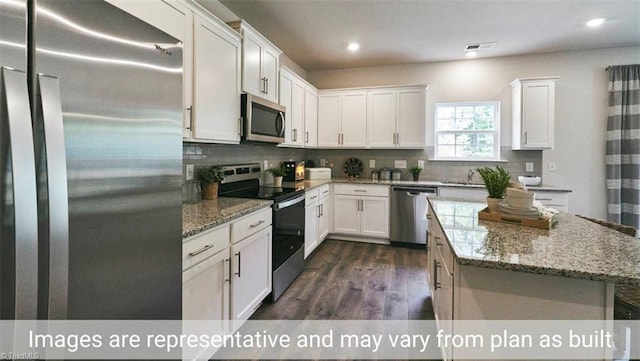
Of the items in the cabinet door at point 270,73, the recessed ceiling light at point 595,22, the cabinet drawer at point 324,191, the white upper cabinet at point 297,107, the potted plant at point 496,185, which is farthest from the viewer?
the cabinet drawer at point 324,191

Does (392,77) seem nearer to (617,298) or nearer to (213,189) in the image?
(213,189)

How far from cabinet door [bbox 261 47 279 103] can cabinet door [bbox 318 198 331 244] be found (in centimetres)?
148

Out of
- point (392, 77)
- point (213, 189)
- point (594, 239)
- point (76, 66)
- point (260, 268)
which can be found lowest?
point (260, 268)

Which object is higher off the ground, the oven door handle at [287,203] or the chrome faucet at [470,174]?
the chrome faucet at [470,174]

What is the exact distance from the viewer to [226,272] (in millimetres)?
1923

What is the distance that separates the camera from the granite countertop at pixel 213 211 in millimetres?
1631

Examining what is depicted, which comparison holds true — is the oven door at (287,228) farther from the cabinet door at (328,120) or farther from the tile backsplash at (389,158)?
the cabinet door at (328,120)

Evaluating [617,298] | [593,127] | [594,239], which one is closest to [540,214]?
[594,239]

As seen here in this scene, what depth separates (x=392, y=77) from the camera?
4.82 metres

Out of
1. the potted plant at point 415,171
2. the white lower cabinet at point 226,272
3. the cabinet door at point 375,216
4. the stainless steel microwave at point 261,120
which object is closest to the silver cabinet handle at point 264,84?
the stainless steel microwave at point 261,120

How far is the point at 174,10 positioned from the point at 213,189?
1.24m

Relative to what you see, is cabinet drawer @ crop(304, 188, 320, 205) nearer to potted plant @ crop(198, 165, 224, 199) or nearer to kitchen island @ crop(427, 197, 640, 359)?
potted plant @ crop(198, 165, 224, 199)

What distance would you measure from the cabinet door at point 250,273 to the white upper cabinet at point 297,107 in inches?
62.9

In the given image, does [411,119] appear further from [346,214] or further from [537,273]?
[537,273]
